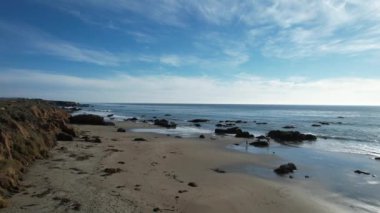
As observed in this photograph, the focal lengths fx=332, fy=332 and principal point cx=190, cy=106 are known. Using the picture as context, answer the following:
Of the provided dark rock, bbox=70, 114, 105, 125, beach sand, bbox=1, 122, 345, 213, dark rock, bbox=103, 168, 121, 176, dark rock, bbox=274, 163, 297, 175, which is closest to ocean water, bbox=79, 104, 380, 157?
dark rock, bbox=70, 114, 105, 125

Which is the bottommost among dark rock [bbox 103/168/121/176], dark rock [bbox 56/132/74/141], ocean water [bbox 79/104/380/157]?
ocean water [bbox 79/104/380/157]

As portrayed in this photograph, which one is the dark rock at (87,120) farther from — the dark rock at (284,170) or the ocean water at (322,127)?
the dark rock at (284,170)

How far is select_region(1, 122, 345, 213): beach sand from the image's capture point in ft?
45.3

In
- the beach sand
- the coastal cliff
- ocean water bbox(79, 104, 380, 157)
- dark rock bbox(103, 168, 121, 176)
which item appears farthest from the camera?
ocean water bbox(79, 104, 380, 157)

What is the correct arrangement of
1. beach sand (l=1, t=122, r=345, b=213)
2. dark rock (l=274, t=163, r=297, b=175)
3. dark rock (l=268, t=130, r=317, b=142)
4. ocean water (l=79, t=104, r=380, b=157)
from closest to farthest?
beach sand (l=1, t=122, r=345, b=213) < dark rock (l=274, t=163, r=297, b=175) < ocean water (l=79, t=104, r=380, b=157) < dark rock (l=268, t=130, r=317, b=142)

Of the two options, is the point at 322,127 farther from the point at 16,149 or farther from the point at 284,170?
the point at 16,149

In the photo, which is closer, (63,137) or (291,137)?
(63,137)

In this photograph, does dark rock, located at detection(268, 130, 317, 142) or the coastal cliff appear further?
dark rock, located at detection(268, 130, 317, 142)

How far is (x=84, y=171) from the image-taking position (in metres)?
→ 19.0

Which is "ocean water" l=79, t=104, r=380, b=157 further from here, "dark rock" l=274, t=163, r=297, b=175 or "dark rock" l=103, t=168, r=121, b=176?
"dark rock" l=103, t=168, r=121, b=176

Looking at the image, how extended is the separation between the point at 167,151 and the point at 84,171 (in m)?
11.3

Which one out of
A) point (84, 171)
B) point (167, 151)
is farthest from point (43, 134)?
point (167, 151)

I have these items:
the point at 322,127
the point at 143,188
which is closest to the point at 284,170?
the point at 143,188

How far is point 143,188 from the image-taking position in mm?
16578
